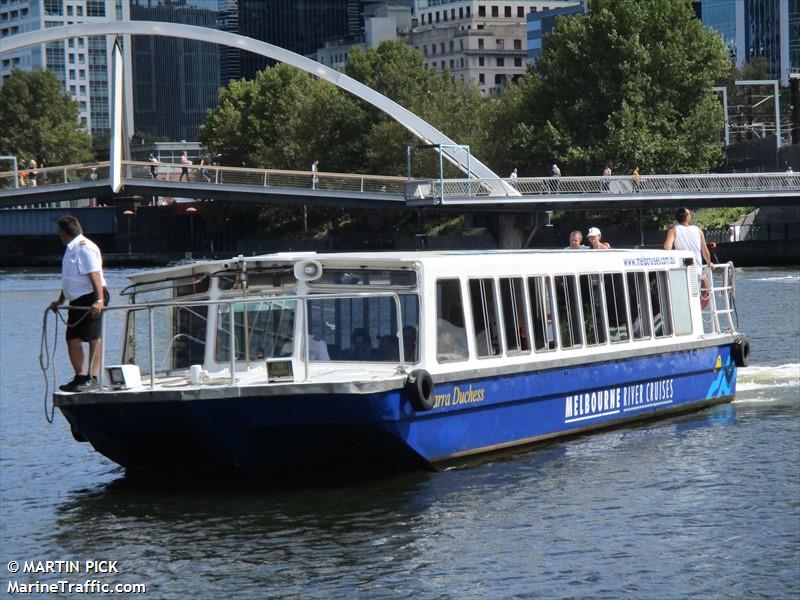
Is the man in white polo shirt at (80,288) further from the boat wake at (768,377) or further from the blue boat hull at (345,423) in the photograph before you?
the boat wake at (768,377)

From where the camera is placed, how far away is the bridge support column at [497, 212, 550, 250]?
291ft

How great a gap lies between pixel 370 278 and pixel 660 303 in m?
6.12

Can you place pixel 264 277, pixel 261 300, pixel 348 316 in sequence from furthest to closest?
pixel 264 277 → pixel 348 316 → pixel 261 300

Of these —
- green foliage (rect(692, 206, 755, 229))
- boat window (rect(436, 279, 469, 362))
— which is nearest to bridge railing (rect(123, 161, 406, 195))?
green foliage (rect(692, 206, 755, 229))

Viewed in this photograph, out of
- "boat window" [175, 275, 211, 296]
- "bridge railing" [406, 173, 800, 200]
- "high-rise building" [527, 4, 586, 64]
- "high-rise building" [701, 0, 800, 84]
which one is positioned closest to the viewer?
"boat window" [175, 275, 211, 296]

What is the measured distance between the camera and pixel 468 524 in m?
16.6

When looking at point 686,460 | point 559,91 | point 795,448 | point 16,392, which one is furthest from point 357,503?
point 559,91

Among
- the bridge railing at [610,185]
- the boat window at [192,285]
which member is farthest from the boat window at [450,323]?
the bridge railing at [610,185]

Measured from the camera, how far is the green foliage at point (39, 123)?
158 m

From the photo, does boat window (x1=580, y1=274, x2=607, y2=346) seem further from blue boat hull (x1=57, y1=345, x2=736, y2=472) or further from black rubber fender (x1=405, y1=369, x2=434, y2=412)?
black rubber fender (x1=405, y1=369, x2=434, y2=412)

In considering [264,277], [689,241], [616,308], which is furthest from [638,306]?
[264,277]

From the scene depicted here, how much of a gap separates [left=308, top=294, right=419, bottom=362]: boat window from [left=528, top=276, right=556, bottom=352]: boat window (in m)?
2.35

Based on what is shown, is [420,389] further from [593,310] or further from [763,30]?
[763,30]

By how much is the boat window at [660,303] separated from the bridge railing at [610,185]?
189 feet
